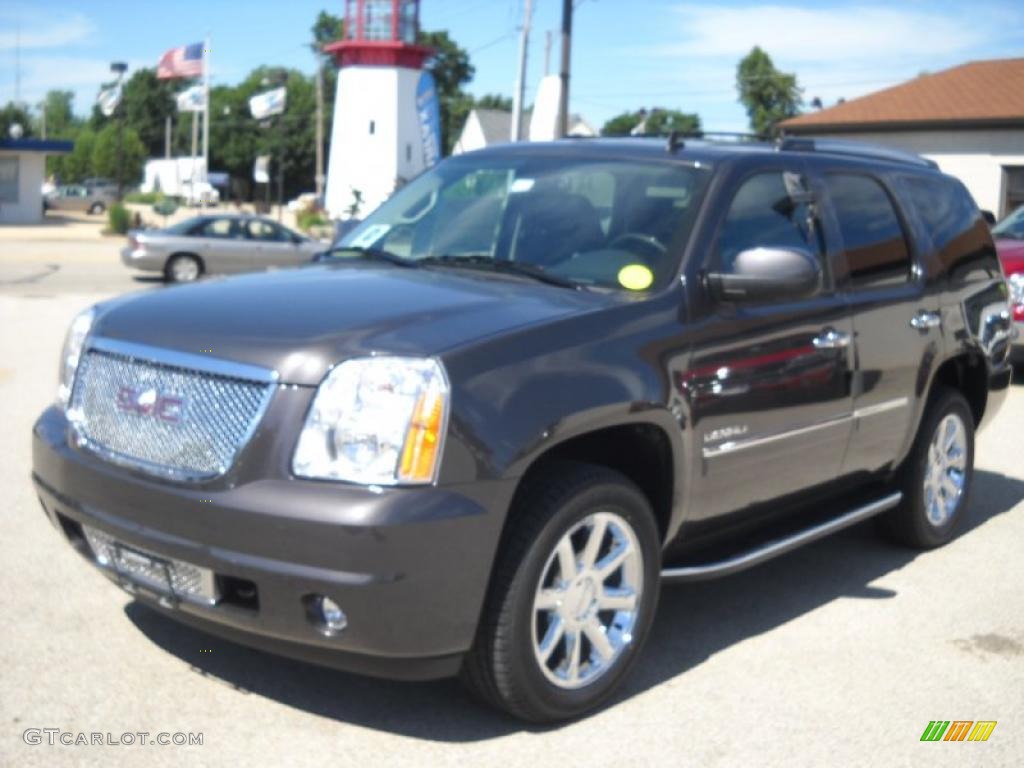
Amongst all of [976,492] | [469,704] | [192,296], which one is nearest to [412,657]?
[469,704]

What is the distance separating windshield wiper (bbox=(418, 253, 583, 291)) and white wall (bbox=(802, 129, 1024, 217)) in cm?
2627

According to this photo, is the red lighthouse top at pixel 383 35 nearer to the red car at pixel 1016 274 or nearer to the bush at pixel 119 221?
the bush at pixel 119 221

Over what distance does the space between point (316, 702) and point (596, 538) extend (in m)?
1.07

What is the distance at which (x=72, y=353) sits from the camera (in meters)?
4.62

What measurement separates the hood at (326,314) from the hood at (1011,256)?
25.3 ft

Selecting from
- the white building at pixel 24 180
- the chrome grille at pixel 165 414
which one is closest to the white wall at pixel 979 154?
the chrome grille at pixel 165 414

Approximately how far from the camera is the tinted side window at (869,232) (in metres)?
5.69

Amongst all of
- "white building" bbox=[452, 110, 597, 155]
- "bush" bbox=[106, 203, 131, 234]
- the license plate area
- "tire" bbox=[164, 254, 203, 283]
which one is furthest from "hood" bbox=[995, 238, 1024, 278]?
"white building" bbox=[452, 110, 597, 155]

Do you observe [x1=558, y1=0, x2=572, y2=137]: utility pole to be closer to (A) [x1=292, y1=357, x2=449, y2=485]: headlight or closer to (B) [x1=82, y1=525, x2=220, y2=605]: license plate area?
(B) [x1=82, y1=525, x2=220, y2=605]: license plate area

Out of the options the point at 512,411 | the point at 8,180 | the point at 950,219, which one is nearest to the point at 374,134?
the point at 8,180

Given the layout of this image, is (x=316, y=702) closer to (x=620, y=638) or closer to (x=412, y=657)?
(x=412, y=657)

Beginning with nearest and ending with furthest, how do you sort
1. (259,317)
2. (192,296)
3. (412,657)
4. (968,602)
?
(412,657) → (259,317) → (192,296) → (968,602)

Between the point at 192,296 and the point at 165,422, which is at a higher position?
the point at 192,296

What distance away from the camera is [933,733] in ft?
14.2
